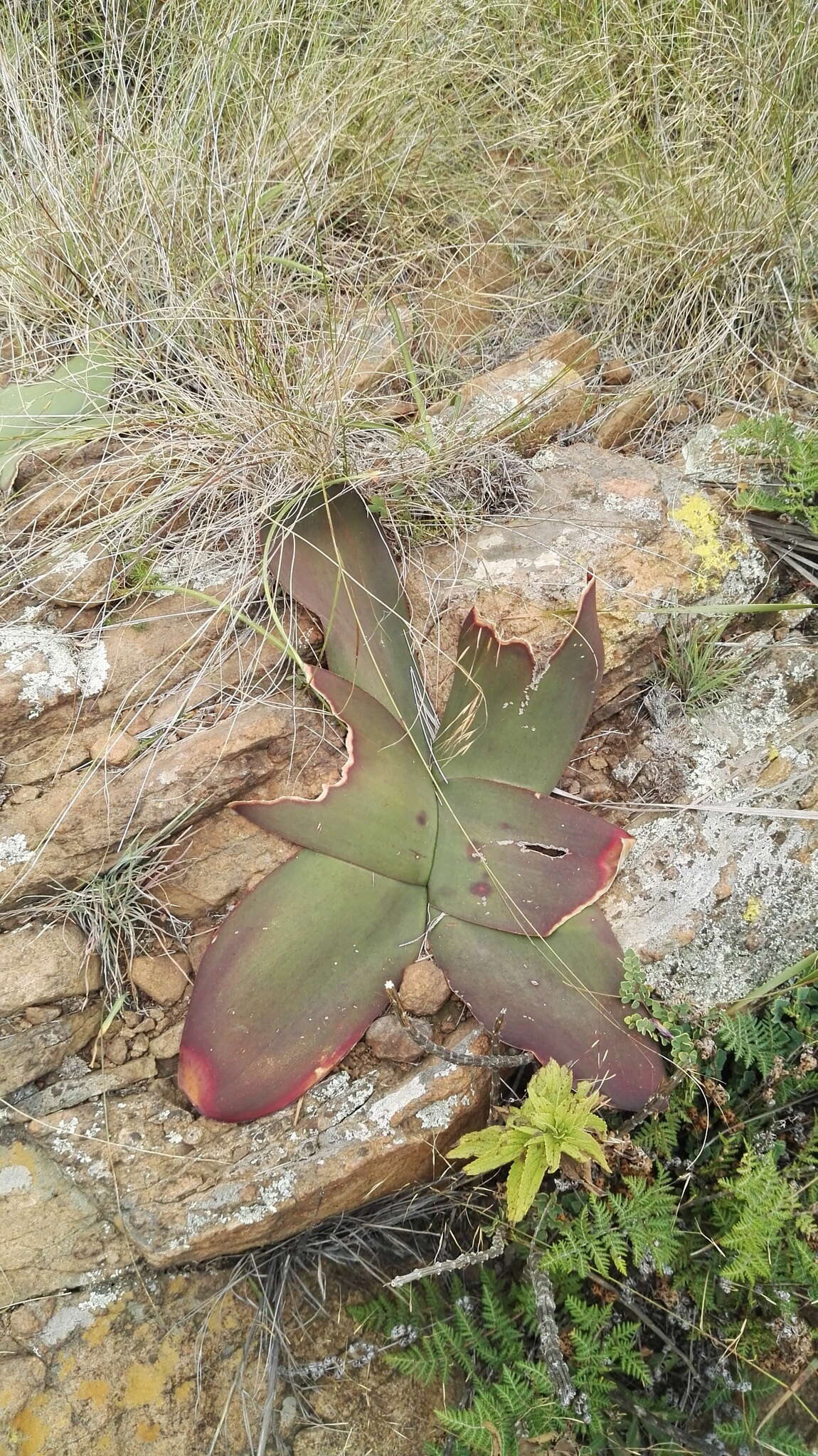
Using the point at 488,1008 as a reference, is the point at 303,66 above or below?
above

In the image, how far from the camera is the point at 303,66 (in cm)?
227

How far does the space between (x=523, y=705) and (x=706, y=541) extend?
553 millimetres

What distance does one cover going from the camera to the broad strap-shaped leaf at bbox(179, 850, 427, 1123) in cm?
162

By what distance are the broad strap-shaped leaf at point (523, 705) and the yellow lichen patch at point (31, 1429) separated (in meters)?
1.22

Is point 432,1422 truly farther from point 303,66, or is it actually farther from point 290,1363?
point 303,66

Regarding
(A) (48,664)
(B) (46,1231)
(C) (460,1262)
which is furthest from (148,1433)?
(A) (48,664)

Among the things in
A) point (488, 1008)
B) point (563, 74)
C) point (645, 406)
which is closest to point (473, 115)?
point (563, 74)

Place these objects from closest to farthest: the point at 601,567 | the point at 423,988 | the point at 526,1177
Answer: the point at 526,1177 → the point at 423,988 → the point at 601,567

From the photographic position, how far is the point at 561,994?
168 cm

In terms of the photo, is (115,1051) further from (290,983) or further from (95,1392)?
(95,1392)

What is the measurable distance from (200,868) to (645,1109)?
0.87 metres

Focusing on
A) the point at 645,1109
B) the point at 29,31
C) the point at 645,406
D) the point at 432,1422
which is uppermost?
the point at 29,31

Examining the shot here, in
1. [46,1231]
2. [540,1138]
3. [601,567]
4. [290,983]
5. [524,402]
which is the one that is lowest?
[46,1231]

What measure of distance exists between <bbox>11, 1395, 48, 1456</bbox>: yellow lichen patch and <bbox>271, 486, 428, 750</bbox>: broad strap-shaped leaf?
1238 millimetres
